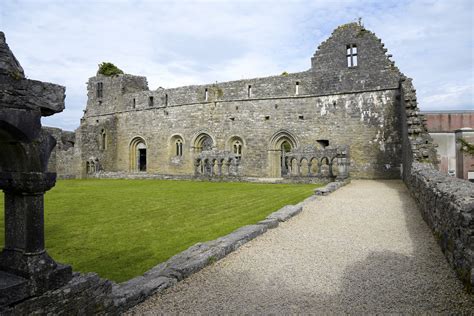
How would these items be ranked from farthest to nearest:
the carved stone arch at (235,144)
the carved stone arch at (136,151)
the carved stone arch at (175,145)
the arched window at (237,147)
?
the carved stone arch at (136,151) → the carved stone arch at (175,145) → the arched window at (237,147) → the carved stone arch at (235,144)

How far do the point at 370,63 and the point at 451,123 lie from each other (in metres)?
5.09

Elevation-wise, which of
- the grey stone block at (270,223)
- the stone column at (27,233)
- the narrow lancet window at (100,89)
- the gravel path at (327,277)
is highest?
the narrow lancet window at (100,89)

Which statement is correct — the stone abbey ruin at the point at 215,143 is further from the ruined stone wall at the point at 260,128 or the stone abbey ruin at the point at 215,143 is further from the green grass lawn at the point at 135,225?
the green grass lawn at the point at 135,225

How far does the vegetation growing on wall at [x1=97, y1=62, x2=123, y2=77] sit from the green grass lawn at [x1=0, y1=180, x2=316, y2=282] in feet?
65.5

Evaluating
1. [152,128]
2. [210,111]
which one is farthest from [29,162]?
[152,128]

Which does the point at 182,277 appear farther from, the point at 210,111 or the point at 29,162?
the point at 210,111

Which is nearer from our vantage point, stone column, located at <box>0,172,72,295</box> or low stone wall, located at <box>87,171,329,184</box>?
stone column, located at <box>0,172,72,295</box>

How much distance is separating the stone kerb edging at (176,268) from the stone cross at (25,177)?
705 millimetres

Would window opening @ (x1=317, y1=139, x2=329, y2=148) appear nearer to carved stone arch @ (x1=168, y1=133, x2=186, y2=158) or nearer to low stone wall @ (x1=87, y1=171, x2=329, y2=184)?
low stone wall @ (x1=87, y1=171, x2=329, y2=184)

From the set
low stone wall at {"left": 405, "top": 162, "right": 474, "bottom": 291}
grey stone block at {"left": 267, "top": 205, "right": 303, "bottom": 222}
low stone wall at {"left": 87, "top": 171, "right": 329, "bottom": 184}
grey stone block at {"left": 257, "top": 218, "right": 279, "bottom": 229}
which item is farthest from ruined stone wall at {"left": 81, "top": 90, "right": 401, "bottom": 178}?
low stone wall at {"left": 405, "top": 162, "right": 474, "bottom": 291}

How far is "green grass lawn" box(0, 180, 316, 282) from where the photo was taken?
489 cm

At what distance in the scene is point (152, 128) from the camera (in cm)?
2602

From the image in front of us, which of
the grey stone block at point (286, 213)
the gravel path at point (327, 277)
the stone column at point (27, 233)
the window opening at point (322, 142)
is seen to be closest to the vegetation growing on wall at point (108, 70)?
the window opening at point (322, 142)

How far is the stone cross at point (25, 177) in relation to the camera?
2.60m
